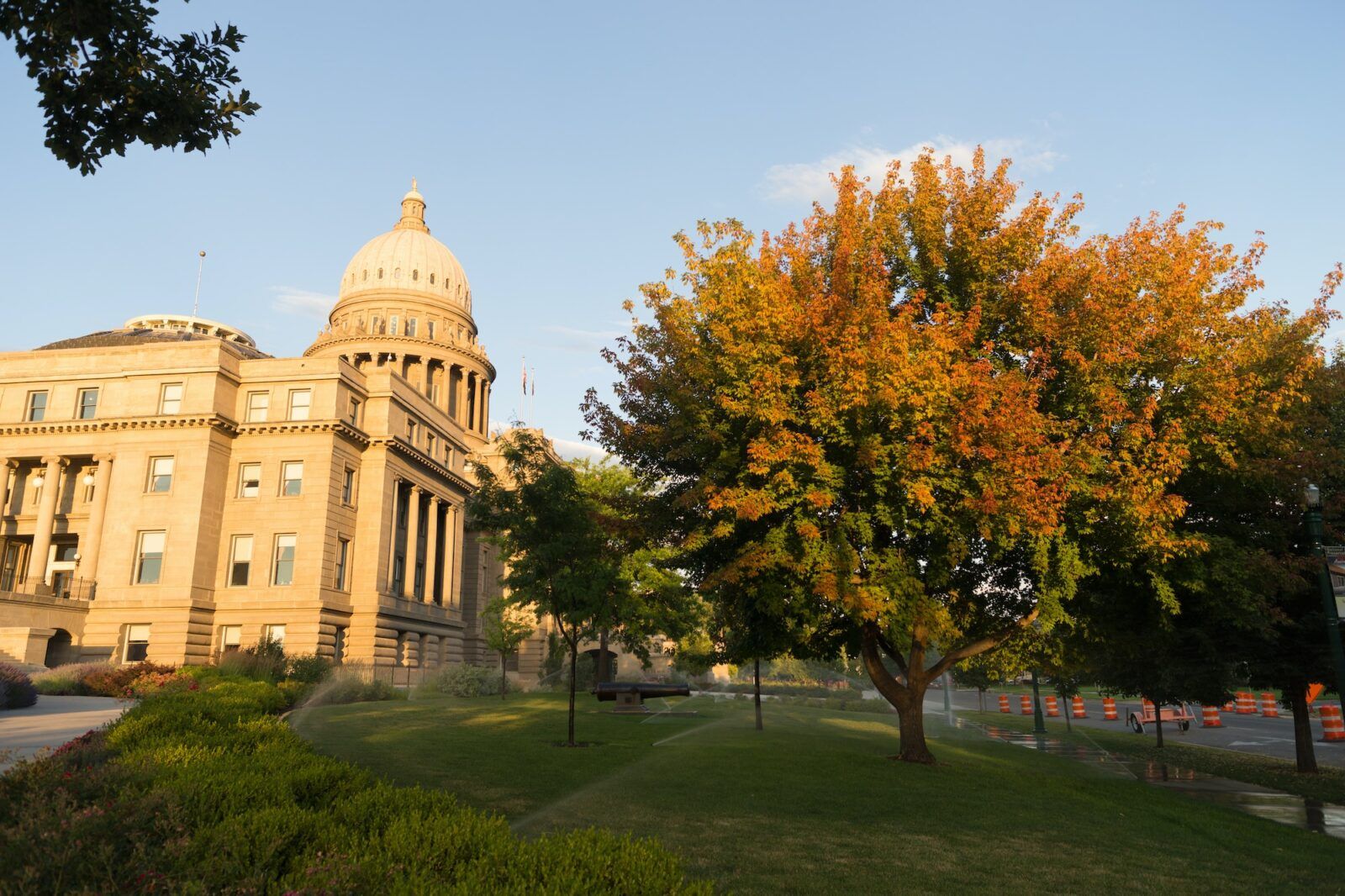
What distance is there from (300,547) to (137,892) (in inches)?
1855

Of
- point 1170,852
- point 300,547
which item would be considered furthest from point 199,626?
point 1170,852

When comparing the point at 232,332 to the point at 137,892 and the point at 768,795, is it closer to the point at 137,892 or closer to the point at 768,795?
the point at 768,795

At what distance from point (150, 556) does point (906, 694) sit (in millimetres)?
42672

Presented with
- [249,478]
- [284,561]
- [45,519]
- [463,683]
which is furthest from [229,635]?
[463,683]

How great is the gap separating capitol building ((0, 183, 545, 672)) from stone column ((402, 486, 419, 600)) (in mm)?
137

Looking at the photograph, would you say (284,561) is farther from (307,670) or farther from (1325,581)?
(1325,581)

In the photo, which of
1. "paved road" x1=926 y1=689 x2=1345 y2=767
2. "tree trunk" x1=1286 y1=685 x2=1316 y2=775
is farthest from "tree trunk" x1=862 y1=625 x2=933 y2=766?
"paved road" x1=926 y1=689 x2=1345 y2=767

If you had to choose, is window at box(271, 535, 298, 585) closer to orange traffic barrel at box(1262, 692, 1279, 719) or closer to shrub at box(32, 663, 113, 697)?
shrub at box(32, 663, 113, 697)

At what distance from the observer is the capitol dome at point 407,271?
97875 mm

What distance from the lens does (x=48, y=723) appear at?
65.0 feet

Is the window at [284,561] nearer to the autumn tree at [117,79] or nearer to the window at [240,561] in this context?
the window at [240,561]

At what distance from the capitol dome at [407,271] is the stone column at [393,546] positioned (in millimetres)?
43812

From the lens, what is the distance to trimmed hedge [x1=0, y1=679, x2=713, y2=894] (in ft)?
18.9

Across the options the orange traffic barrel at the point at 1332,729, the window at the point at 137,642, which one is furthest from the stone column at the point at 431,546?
the orange traffic barrel at the point at 1332,729
